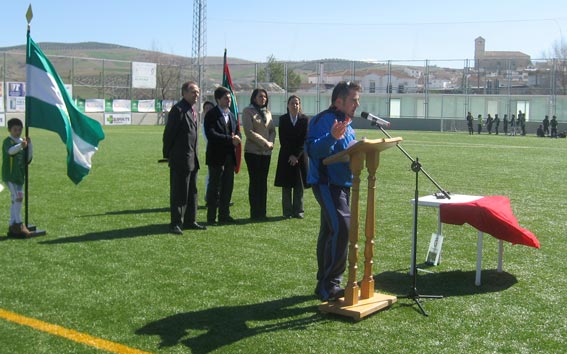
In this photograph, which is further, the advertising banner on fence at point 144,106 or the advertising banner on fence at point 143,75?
the advertising banner on fence at point 143,75

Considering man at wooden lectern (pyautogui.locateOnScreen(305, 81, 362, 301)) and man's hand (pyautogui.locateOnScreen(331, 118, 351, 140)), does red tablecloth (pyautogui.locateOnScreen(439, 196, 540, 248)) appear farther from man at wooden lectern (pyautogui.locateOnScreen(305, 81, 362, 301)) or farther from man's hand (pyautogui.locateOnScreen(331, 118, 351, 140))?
man's hand (pyautogui.locateOnScreen(331, 118, 351, 140))

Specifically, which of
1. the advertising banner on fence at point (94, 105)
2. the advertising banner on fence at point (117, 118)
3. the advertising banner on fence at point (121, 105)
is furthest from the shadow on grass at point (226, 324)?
the advertising banner on fence at point (121, 105)

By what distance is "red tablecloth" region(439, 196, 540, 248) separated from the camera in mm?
6586

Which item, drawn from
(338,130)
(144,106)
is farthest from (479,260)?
(144,106)

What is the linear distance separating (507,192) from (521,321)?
907 centimetres

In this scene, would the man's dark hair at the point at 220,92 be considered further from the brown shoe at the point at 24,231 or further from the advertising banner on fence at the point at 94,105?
the advertising banner on fence at the point at 94,105

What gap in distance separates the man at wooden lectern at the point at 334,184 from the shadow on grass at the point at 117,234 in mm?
4038

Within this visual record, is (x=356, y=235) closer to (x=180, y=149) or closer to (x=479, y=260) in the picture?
(x=479, y=260)

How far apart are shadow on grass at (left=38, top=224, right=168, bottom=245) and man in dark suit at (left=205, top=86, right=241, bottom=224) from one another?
0.87 meters

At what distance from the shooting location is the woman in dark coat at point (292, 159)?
34.5 ft

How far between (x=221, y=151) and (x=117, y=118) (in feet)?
142

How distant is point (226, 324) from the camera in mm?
5492

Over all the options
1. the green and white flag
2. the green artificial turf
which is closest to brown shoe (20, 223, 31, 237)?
the green artificial turf

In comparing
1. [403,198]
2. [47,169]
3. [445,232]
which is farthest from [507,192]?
[47,169]
